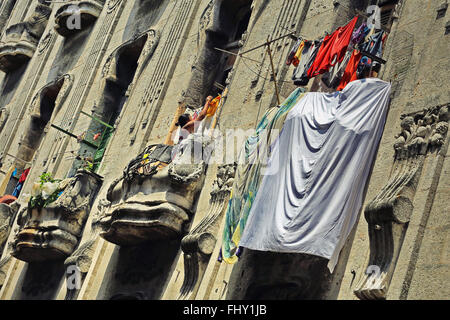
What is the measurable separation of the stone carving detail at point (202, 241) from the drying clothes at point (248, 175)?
2.39 ft

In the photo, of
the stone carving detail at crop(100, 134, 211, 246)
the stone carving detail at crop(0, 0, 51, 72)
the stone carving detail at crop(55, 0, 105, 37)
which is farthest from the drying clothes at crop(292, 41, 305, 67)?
the stone carving detail at crop(0, 0, 51, 72)

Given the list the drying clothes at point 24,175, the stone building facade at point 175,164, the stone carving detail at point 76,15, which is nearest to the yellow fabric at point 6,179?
the stone building facade at point 175,164

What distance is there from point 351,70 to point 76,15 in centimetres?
1702

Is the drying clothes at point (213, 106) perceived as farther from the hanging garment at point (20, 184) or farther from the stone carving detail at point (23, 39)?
the stone carving detail at point (23, 39)

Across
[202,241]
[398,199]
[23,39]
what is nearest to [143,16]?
[23,39]

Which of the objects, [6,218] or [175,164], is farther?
[6,218]

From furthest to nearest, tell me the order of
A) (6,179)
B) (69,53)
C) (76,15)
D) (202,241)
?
(69,53), (6,179), (76,15), (202,241)

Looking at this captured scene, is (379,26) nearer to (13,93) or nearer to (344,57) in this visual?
(344,57)

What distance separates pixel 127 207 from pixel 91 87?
9.76 meters

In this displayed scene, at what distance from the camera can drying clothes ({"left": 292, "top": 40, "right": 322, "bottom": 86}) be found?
2006 centimetres

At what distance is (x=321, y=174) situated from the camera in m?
17.0

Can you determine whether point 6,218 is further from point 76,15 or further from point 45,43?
point 45,43

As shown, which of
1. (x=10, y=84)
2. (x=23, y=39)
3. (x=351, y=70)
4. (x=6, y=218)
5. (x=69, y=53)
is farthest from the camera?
(x=10, y=84)

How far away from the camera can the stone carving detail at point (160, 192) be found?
21375 mm
